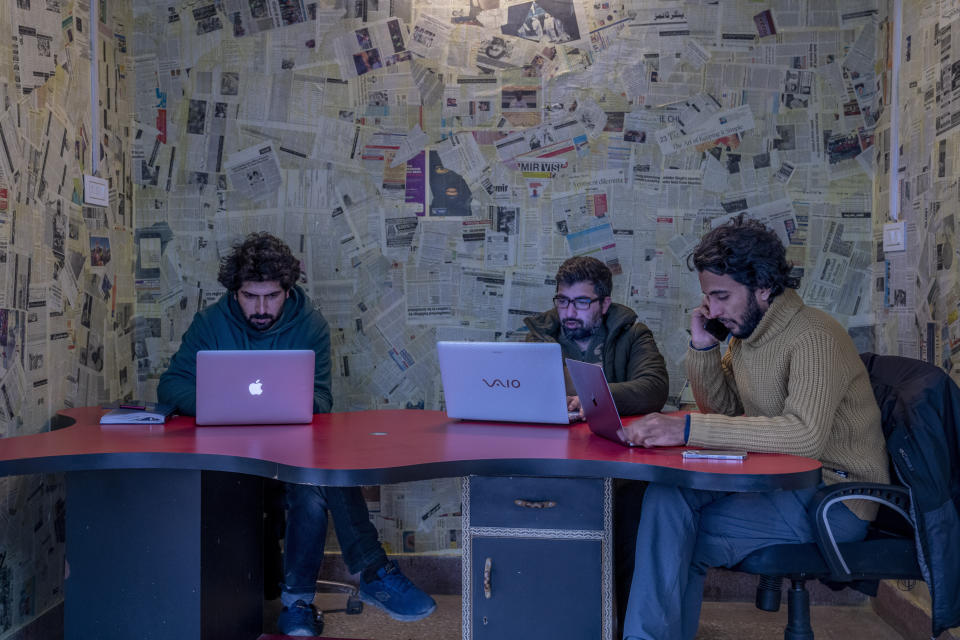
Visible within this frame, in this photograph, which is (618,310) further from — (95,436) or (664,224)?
(95,436)

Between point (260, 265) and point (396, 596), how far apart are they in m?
1.21

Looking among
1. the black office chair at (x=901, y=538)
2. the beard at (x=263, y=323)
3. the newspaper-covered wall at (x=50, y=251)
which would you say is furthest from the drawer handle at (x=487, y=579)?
the newspaper-covered wall at (x=50, y=251)

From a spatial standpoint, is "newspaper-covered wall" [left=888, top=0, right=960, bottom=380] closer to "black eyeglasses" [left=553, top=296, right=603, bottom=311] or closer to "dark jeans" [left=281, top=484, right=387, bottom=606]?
"black eyeglasses" [left=553, top=296, right=603, bottom=311]

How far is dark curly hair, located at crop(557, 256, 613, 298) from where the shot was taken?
301 centimetres

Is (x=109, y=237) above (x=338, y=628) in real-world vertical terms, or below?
above

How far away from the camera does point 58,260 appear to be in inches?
110

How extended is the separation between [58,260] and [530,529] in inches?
71.9

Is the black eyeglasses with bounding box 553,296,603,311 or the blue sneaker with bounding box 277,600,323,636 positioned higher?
the black eyeglasses with bounding box 553,296,603,311

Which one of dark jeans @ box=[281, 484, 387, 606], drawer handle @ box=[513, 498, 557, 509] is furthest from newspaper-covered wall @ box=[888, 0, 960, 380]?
dark jeans @ box=[281, 484, 387, 606]

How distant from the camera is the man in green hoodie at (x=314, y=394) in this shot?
271 centimetres

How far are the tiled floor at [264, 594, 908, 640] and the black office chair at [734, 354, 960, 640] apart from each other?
3.04ft

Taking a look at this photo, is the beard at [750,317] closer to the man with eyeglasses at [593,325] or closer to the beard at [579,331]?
the man with eyeglasses at [593,325]

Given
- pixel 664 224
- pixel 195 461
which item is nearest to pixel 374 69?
pixel 664 224

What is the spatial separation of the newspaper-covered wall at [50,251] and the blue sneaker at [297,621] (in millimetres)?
754
